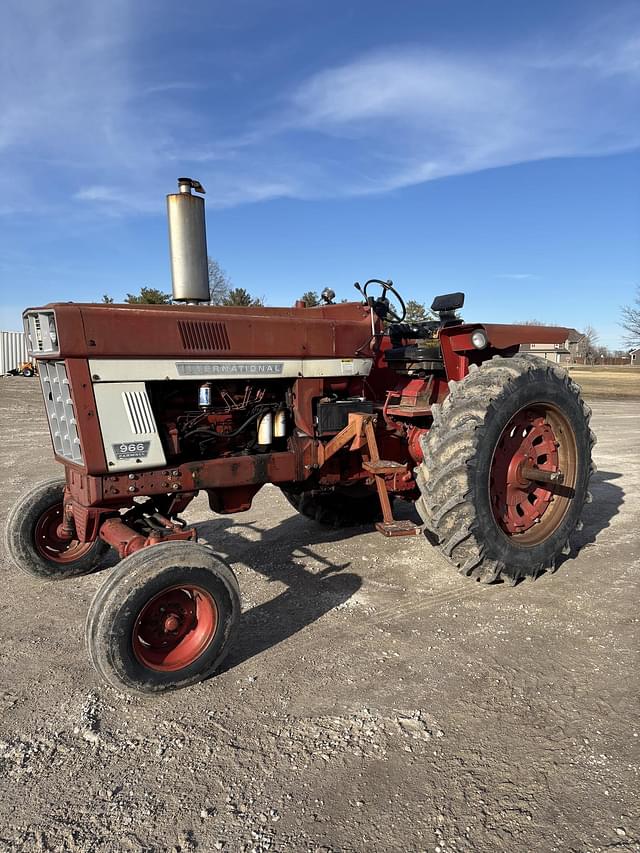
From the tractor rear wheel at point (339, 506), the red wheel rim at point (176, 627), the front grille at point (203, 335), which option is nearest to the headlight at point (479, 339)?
the tractor rear wheel at point (339, 506)

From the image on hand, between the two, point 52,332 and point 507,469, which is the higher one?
point 52,332

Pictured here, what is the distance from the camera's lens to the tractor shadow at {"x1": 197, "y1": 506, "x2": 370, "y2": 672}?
3.52 meters

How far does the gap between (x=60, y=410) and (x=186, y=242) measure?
4.96 ft

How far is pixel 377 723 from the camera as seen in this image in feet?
8.74

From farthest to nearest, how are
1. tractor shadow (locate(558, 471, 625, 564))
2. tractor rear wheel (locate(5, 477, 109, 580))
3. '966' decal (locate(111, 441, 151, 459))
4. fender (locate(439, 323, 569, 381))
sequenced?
tractor shadow (locate(558, 471, 625, 564)) → fender (locate(439, 323, 569, 381)) → tractor rear wheel (locate(5, 477, 109, 580)) → '966' decal (locate(111, 441, 151, 459))

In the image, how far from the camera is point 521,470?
4.18 m

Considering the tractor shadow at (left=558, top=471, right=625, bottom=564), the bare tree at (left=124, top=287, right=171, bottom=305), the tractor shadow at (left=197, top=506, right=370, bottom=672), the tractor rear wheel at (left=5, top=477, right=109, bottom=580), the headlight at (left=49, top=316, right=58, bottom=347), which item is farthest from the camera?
the bare tree at (left=124, top=287, right=171, bottom=305)

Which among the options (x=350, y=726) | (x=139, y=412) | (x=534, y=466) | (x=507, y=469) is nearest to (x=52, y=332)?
(x=139, y=412)

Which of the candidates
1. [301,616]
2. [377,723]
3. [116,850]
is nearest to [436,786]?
[377,723]

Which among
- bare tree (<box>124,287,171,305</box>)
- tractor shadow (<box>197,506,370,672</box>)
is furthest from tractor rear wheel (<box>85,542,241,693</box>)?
bare tree (<box>124,287,171,305</box>)

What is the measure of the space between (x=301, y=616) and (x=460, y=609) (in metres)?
0.99

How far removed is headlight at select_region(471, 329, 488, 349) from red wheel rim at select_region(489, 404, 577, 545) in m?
0.54

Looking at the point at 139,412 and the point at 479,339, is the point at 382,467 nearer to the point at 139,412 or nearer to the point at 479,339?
the point at 479,339

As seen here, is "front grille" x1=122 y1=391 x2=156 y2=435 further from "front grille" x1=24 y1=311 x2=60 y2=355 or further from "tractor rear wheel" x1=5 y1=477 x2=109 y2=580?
"tractor rear wheel" x1=5 y1=477 x2=109 y2=580
